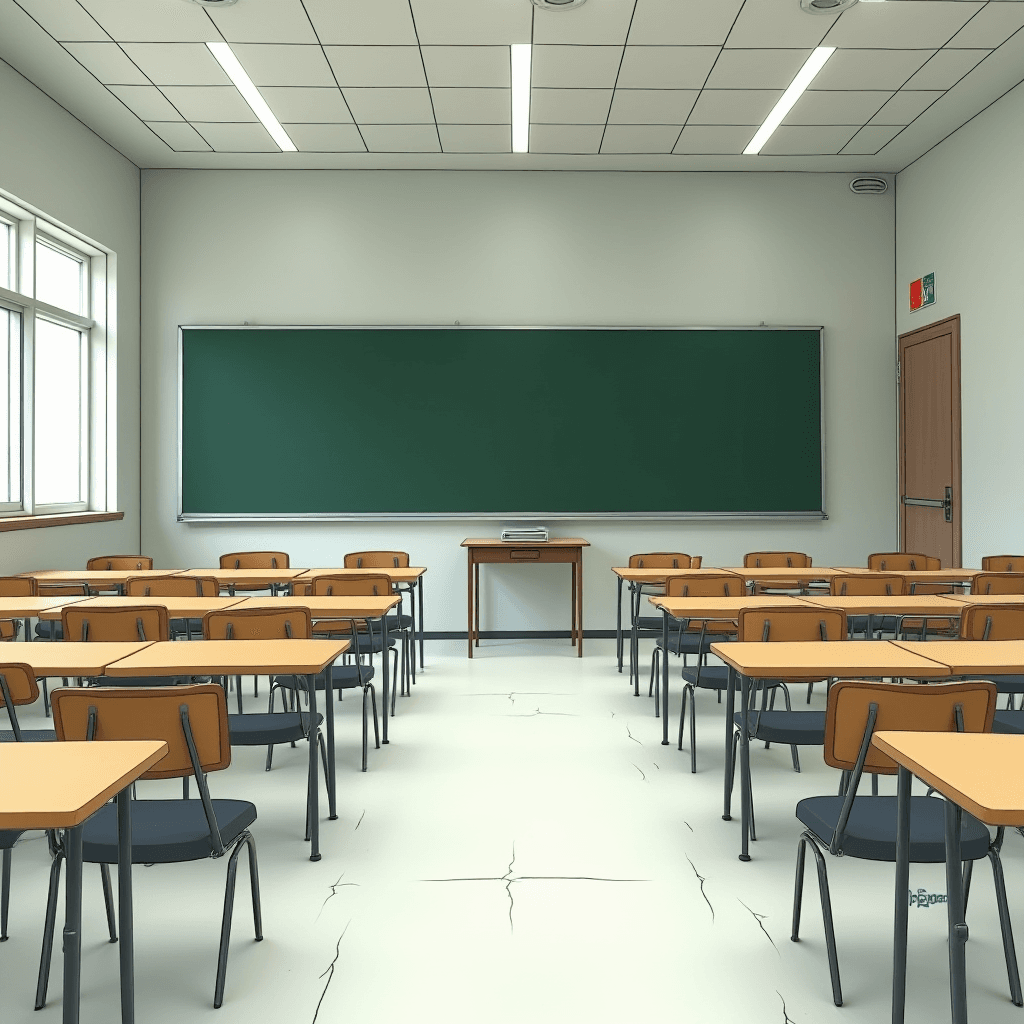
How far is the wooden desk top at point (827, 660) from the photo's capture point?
294 cm

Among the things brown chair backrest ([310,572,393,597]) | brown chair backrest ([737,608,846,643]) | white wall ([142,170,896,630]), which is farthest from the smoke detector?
brown chair backrest ([310,572,393,597])

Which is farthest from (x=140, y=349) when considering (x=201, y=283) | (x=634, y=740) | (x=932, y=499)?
(x=932, y=499)

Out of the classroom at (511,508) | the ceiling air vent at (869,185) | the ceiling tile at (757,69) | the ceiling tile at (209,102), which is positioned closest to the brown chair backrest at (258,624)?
the classroom at (511,508)

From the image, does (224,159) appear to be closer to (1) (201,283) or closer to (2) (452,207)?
(1) (201,283)

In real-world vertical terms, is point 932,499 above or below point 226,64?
below

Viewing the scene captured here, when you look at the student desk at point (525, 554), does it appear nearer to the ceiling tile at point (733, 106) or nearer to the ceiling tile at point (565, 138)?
the ceiling tile at point (565, 138)

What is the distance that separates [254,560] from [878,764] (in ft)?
17.4

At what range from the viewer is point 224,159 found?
783cm

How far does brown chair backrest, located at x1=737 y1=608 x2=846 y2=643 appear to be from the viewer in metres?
3.87

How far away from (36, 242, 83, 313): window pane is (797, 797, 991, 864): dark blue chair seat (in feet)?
21.2

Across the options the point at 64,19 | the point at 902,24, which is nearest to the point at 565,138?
the point at 902,24

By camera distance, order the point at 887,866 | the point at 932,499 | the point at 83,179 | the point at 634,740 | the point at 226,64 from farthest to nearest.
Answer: the point at 932,499 < the point at 83,179 < the point at 226,64 < the point at 634,740 < the point at 887,866

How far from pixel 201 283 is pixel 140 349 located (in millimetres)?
771

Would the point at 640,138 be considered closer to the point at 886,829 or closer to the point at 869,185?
the point at 869,185
